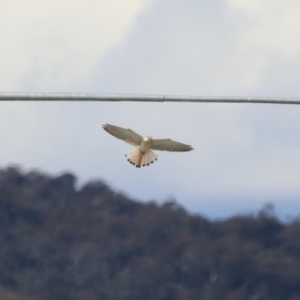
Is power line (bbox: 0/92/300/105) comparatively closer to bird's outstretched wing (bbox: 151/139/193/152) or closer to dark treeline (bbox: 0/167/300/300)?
bird's outstretched wing (bbox: 151/139/193/152)

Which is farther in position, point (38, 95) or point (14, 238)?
point (14, 238)

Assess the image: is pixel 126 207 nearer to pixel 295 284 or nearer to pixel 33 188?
pixel 33 188

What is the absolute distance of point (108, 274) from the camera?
32344 millimetres

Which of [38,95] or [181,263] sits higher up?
[181,263]

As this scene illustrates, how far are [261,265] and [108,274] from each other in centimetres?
300

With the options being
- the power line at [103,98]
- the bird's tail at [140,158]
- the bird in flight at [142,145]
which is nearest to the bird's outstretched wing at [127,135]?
the bird in flight at [142,145]

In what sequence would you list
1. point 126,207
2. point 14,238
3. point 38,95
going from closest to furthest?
point 38,95, point 126,207, point 14,238

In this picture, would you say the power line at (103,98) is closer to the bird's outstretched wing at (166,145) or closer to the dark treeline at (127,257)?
the bird's outstretched wing at (166,145)

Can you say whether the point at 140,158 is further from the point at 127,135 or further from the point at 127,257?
the point at 127,257

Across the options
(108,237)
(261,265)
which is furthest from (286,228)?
(108,237)

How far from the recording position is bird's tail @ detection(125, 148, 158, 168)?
55.7ft

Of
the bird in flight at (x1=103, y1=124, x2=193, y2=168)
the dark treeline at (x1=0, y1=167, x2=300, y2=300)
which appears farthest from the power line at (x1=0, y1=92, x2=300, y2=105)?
the dark treeline at (x1=0, y1=167, x2=300, y2=300)

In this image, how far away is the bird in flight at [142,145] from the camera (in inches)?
676

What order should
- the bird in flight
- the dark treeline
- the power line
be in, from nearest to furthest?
1. the power line
2. the bird in flight
3. the dark treeline
